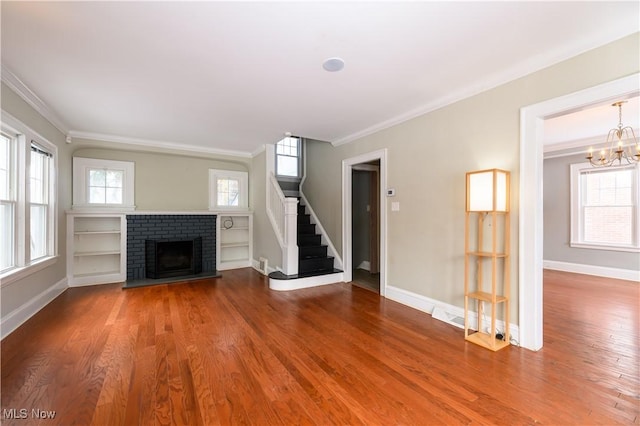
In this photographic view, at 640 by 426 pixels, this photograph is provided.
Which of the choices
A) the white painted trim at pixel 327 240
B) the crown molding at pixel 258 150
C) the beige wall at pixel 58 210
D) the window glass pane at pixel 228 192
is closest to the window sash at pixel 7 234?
the beige wall at pixel 58 210

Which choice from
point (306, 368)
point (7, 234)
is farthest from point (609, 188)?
point (7, 234)

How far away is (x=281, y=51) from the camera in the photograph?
2.29 m

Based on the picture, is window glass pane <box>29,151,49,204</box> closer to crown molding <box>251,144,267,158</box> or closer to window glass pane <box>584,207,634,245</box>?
crown molding <box>251,144,267,158</box>

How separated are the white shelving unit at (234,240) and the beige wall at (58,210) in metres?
2.40

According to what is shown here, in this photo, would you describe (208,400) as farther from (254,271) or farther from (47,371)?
(254,271)

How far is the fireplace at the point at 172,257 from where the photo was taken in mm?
5105

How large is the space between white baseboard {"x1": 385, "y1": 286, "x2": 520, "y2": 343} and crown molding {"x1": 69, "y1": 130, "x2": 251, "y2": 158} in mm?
4243

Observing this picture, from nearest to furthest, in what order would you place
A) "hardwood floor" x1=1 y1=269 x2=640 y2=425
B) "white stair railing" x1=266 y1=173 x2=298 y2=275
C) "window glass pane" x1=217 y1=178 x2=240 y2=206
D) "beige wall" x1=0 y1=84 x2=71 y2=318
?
1. "hardwood floor" x1=1 y1=269 x2=640 y2=425
2. "beige wall" x1=0 y1=84 x2=71 y2=318
3. "white stair railing" x1=266 y1=173 x2=298 y2=275
4. "window glass pane" x1=217 y1=178 x2=240 y2=206

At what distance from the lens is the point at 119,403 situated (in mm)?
1787

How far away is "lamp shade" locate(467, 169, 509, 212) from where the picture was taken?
8.23 feet

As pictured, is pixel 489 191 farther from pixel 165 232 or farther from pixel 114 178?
pixel 114 178

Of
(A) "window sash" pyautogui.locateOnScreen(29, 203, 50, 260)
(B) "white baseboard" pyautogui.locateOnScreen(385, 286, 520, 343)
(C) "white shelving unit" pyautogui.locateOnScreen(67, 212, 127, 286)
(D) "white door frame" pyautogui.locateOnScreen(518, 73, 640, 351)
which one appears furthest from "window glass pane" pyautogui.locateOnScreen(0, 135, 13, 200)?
(D) "white door frame" pyautogui.locateOnScreen(518, 73, 640, 351)

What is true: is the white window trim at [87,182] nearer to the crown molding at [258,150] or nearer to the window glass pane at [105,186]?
the window glass pane at [105,186]

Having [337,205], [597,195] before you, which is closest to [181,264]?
[337,205]
